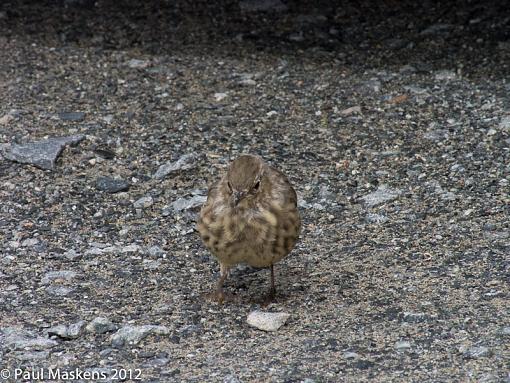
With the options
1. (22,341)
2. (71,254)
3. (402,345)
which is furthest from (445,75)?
(22,341)

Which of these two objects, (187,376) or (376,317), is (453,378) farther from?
(187,376)

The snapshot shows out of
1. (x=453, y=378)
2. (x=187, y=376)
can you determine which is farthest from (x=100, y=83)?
(x=453, y=378)

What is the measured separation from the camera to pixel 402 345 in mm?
5273

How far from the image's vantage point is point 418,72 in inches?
343

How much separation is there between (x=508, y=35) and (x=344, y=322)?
435 cm

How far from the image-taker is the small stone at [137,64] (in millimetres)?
8852

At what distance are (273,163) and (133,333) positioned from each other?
2.45 m

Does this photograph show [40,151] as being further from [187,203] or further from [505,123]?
[505,123]

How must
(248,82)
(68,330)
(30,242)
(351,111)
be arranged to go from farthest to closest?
(248,82) < (351,111) < (30,242) < (68,330)

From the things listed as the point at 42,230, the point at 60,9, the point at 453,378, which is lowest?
the point at 453,378

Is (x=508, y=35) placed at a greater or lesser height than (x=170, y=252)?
greater

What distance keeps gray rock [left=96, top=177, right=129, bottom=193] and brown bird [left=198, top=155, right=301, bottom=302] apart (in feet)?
5.08

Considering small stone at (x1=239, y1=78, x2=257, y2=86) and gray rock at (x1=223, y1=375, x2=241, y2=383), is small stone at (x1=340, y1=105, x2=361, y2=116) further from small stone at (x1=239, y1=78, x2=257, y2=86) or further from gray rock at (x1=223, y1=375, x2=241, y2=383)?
gray rock at (x1=223, y1=375, x2=241, y2=383)

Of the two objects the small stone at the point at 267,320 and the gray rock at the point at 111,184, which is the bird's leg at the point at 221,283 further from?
the gray rock at the point at 111,184
